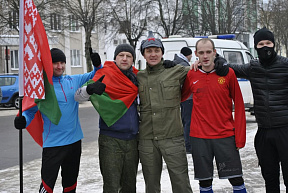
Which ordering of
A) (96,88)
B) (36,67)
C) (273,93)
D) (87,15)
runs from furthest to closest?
(87,15)
(273,93)
(36,67)
(96,88)

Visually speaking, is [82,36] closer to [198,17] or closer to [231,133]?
[198,17]

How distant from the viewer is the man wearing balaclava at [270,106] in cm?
433

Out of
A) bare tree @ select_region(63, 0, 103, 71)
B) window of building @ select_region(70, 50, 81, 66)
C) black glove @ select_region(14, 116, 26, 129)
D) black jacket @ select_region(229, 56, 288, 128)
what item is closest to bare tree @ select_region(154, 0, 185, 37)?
bare tree @ select_region(63, 0, 103, 71)

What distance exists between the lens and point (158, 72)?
4.36 metres

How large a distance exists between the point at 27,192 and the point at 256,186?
10.8 feet

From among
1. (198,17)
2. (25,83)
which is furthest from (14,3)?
(25,83)

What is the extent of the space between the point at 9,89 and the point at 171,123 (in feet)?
58.4

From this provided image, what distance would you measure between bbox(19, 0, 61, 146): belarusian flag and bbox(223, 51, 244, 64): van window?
34.4 ft

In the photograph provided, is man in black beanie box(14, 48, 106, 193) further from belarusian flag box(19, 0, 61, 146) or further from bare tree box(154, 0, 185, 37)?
bare tree box(154, 0, 185, 37)

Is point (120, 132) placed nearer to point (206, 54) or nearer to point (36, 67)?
point (36, 67)

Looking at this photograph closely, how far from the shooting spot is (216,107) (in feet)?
14.2

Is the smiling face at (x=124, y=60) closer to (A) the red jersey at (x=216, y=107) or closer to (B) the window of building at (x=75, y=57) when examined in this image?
(A) the red jersey at (x=216, y=107)

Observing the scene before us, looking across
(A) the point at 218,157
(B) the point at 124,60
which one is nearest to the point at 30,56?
(B) the point at 124,60

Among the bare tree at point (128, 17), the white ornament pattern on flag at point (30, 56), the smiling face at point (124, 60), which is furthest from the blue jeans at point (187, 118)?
the bare tree at point (128, 17)
